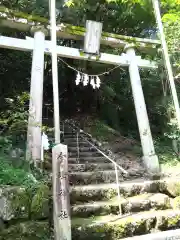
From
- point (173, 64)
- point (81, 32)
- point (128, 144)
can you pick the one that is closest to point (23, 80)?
point (81, 32)

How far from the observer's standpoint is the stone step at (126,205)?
5047mm

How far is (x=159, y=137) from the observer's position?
12242mm

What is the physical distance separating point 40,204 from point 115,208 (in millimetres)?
1663

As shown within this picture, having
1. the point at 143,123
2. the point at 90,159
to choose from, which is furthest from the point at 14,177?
the point at 143,123

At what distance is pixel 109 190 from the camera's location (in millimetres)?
5793

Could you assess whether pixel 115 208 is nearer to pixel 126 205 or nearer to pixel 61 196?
pixel 126 205

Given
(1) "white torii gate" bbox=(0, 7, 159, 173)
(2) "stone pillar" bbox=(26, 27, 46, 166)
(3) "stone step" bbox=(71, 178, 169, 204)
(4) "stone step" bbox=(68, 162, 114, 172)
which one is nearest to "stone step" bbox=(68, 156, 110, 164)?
(4) "stone step" bbox=(68, 162, 114, 172)

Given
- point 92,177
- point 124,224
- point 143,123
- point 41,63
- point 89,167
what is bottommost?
point 124,224

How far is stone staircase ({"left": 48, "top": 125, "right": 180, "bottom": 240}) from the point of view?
14.8 ft

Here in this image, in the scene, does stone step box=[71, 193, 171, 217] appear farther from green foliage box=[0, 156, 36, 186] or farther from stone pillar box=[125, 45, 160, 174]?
stone pillar box=[125, 45, 160, 174]

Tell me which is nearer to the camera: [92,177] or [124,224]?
[124,224]

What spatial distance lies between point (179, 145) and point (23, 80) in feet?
23.2

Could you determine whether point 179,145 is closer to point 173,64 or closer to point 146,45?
point 173,64

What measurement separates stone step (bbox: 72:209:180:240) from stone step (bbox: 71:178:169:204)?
24.6 inches
